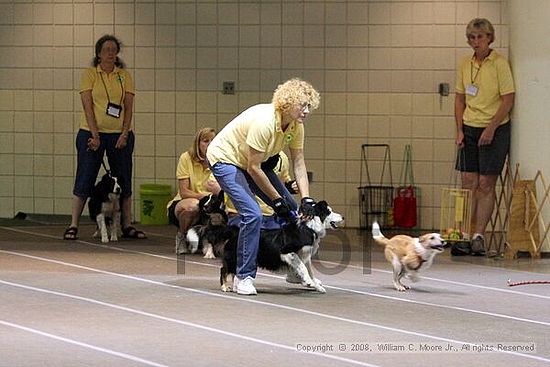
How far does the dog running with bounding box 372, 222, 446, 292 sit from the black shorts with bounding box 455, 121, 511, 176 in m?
2.28

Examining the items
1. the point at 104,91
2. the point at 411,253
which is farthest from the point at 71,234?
the point at 411,253

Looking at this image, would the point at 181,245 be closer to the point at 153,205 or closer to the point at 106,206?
the point at 106,206

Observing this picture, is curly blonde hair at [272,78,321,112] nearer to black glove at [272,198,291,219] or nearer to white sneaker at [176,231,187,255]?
black glove at [272,198,291,219]

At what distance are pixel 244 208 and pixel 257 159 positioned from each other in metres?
0.32

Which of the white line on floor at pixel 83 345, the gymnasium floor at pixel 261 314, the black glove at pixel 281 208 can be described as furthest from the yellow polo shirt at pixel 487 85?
the white line on floor at pixel 83 345

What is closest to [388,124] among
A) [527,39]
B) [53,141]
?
[527,39]

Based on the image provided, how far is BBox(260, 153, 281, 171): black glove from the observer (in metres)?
7.48

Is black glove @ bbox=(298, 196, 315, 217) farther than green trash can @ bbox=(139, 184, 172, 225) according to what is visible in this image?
No

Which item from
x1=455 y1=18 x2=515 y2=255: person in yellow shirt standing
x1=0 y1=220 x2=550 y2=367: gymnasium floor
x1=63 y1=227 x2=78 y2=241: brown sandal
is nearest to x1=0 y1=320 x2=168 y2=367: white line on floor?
x1=0 y1=220 x2=550 y2=367: gymnasium floor

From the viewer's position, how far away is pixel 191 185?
954 cm

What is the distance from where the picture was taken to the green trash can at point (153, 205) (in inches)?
464

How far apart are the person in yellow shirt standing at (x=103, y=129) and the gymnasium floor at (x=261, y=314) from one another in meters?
0.81

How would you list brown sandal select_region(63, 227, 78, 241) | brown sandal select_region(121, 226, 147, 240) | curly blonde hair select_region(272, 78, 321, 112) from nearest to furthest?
curly blonde hair select_region(272, 78, 321, 112)
brown sandal select_region(63, 227, 78, 241)
brown sandal select_region(121, 226, 147, 240)

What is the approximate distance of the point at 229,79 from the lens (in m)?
11.9
